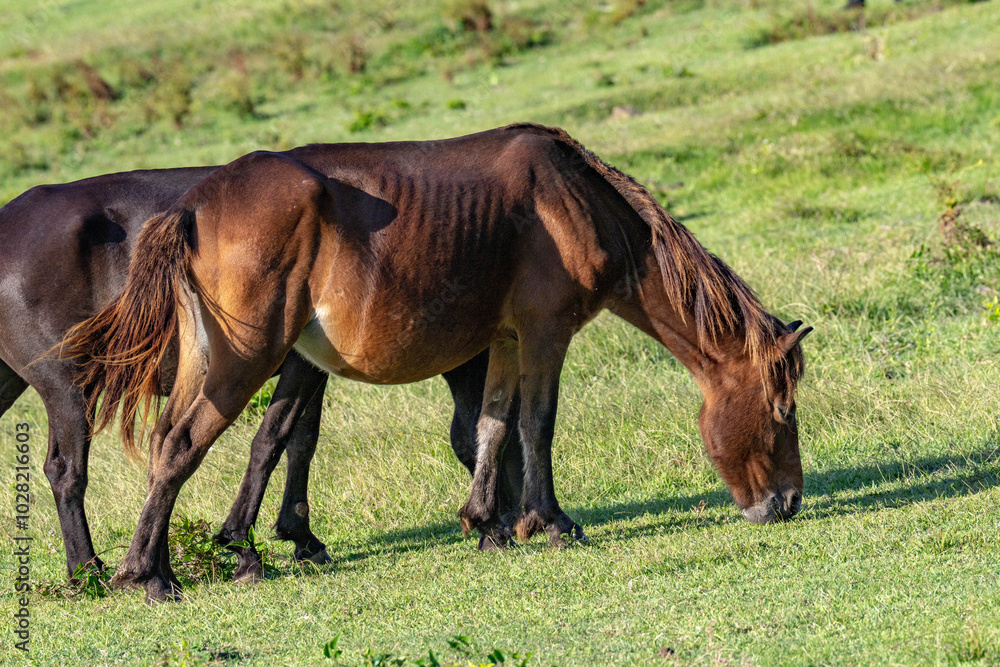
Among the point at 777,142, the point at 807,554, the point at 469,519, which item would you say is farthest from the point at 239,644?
the point at 777,142

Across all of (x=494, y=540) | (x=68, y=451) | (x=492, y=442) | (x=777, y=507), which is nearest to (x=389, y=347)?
(x=492, y=442)

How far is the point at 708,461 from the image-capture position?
22.1 feet

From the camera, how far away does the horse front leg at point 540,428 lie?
5422mm

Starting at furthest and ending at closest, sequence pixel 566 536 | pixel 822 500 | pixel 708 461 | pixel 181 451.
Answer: pixel 708 461 → pixel 822 500 → pixel 566 536 → pixel 181 451

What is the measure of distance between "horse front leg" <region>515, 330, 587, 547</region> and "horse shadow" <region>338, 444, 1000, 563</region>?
0.34 meters

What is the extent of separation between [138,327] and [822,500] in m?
3.77

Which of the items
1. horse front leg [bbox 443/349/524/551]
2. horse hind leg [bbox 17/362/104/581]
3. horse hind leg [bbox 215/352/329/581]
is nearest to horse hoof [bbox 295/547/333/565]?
horse hind leg [bbox 215/352/329/581]

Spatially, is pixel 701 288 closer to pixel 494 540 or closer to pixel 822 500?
pixel 822 500

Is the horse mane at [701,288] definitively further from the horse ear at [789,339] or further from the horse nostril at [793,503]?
the horse nostril at [793,503]

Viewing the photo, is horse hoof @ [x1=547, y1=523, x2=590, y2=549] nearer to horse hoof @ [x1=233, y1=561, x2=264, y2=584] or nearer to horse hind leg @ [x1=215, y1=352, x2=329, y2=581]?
horse hind leg @ [x1=215, y1=352, x2=329, y2=581]

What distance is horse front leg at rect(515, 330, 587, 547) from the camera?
542 centimetres

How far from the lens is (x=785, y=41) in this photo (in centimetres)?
2150

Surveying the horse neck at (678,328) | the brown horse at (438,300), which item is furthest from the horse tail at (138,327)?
the horse neck at (678,328)

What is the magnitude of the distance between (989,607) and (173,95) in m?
22.3
